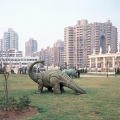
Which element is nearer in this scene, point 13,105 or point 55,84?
point 13,105

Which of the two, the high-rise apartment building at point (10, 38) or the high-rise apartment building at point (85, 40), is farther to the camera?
the high-rise apartment building at point (10, 38)

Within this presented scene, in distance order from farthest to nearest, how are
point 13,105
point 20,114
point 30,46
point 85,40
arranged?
point 30,46 → point 85,40 → point 13,105 → point 20,114

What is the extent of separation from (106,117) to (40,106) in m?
2.90

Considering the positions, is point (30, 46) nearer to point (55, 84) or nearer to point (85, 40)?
point (85, 40)

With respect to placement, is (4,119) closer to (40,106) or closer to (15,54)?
(40,106)

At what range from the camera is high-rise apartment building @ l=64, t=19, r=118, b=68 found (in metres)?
114

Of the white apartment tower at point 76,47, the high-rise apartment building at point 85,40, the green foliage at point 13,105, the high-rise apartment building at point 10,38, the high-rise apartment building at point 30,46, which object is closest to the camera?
the green foliage at point 13,105

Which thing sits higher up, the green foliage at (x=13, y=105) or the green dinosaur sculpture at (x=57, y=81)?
the green dinosaur sculpture at (x=57, y=81)

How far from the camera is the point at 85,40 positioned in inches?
4729

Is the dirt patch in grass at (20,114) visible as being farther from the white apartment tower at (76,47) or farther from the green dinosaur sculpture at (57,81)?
the white apartment tower at (76,47)

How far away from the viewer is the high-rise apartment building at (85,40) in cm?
11431

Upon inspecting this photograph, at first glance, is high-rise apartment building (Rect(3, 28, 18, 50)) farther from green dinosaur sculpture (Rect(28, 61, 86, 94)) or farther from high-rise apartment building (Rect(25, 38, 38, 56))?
green dinosaur sculpture (Rect(28, 61, 86, 94))

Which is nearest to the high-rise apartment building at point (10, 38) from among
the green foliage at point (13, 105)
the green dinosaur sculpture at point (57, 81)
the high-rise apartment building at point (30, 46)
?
the high-rise apartment building at point (30, 46)

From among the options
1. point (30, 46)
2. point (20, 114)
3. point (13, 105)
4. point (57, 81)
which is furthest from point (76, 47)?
point (20, 114)
